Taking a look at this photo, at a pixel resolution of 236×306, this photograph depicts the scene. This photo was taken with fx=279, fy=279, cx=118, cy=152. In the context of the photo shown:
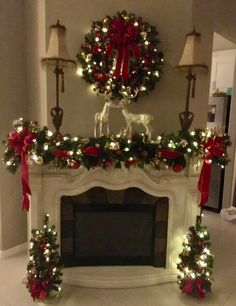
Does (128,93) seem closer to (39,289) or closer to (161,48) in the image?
(161,48)

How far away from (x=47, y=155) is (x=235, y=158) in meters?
3.04

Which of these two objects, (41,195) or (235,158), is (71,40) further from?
(235,158)

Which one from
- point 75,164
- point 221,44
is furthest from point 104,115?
point 221,44

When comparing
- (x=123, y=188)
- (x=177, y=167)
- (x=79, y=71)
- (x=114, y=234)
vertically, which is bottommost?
(x=114, y=234)

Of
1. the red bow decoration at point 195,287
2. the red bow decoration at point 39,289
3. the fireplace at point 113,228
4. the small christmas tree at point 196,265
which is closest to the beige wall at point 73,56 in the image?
the fireplace at point 113,228

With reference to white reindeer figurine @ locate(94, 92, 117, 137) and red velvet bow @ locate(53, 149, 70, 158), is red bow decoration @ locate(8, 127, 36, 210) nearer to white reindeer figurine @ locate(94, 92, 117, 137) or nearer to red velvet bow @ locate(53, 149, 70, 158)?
red velvet bow @ locate(53, 149, 70, 158)

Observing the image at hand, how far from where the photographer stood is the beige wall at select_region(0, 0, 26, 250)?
8.77 feet

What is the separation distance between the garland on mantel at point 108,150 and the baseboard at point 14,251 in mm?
1019

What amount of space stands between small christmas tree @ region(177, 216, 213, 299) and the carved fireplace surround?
15cm

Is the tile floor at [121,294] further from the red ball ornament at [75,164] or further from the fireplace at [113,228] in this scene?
the red ball ornament at [75,164]

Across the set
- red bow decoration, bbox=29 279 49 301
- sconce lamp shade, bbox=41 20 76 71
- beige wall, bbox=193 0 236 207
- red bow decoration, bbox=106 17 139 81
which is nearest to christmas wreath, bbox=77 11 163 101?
red bow decoration, bbox=106 17 139 81

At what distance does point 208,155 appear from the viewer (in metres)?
2.20

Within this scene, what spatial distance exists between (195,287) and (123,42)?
7.06 ft

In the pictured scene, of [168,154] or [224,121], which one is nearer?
[168,154]
